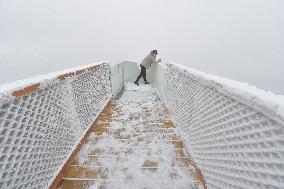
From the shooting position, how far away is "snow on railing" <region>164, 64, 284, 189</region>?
5.45ft

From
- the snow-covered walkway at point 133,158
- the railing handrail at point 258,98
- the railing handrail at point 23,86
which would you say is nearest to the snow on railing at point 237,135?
the railing handrail at point 258,98

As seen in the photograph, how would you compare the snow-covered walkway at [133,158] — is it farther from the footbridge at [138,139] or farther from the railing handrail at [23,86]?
the railing handrail at [23,86]

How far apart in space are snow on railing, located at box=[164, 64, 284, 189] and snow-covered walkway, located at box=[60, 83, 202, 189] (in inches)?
14.0

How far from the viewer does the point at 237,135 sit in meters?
2.23

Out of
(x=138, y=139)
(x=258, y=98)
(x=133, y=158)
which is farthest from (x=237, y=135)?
(x=138, y=139)

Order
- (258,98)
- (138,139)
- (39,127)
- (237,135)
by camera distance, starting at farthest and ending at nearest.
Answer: (138,139), (39,127), (237,135), (258,98)

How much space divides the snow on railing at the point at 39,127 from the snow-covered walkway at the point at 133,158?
299mm

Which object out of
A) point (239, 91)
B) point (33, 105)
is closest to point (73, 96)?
point (33, 105)

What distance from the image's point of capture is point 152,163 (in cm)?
388

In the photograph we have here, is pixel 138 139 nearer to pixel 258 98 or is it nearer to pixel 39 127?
pixel 39 127

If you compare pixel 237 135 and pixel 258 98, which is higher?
pixel 258 98

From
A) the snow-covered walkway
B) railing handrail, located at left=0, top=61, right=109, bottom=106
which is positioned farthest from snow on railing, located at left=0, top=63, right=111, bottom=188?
the snow-covered walkway

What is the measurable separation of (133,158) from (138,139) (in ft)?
2.61

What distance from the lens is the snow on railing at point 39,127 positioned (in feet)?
6.98
